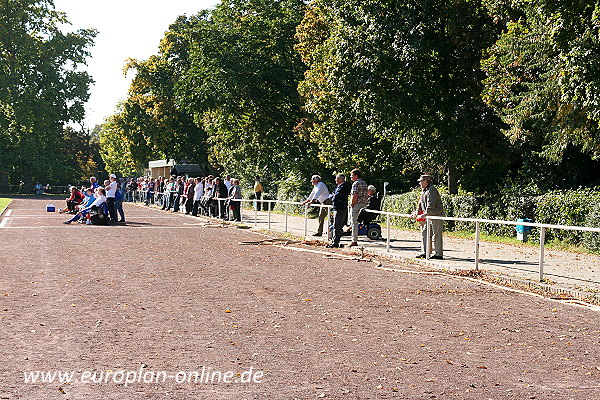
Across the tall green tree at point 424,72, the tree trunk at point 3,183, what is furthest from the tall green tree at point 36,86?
the tall green tree at point 424,72

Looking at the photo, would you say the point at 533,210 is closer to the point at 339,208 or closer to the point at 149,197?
the point at 339,208

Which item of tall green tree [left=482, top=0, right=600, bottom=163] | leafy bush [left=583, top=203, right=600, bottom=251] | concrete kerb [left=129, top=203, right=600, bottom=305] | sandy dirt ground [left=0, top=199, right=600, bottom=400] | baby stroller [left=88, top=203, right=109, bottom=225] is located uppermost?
tall green tree [left=482, top=0, right=600, bottom=163]

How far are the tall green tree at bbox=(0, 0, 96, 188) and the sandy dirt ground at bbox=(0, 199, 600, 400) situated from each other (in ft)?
234

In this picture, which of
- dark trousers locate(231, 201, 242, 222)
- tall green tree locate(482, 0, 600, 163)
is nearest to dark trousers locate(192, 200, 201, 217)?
dark trousers locate(231, 201, 242, 222)

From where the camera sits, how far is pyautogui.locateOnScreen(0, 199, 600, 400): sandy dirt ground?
21.3 feet

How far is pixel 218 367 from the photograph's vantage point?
23.2ft

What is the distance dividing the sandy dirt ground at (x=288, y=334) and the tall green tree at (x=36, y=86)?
71.4m

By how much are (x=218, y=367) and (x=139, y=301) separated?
4222 mm

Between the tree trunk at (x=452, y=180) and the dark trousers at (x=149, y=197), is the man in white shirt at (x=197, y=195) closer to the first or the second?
the tree trunk at (x=452, y=180)

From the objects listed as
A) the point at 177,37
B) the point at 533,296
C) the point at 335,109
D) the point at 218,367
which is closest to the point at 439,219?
the point at 533,296

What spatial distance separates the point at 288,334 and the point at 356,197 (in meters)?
13.3

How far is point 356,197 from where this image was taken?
21812 mm

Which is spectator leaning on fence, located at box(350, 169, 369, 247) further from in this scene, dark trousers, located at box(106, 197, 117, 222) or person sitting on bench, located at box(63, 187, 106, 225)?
dark trousers, located at box(106, 197, 117, 222)

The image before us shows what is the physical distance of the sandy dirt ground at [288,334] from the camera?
21.3ft
